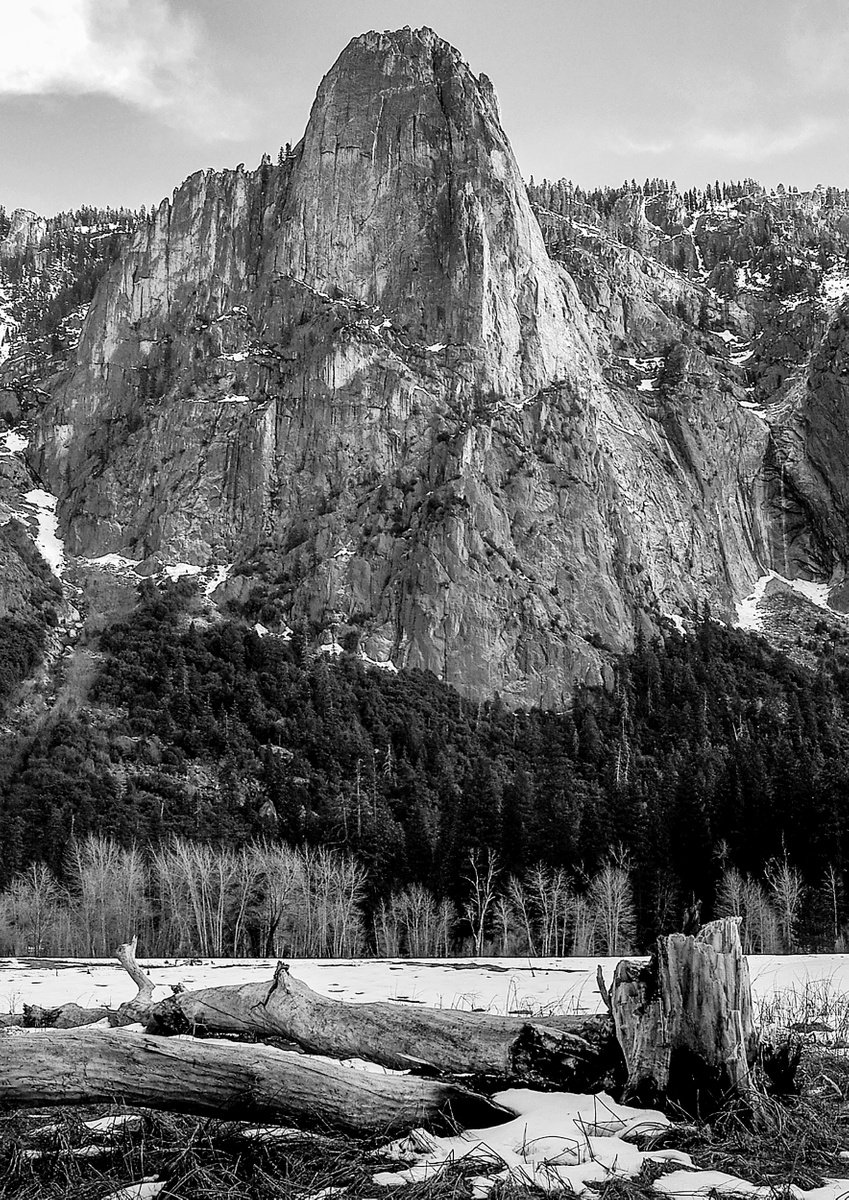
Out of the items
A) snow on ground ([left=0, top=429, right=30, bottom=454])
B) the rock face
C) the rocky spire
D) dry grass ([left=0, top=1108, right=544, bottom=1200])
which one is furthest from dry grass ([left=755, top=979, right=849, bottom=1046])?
snow on ground ([left=0, top=429, right=30, bottom=454])

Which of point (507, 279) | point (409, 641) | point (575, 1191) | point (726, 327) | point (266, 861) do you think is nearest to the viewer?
point (575, 1191)

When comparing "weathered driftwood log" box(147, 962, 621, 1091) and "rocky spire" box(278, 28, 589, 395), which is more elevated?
"rocky spire" box(278, 28, 589, 395)

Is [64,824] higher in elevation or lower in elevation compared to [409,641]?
lower

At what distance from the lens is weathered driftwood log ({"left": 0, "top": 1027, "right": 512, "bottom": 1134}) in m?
5.17

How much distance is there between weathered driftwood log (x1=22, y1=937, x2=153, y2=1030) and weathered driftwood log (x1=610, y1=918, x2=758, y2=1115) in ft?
12.8

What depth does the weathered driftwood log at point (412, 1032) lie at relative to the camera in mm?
6074

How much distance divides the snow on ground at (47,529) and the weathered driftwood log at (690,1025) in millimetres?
123110

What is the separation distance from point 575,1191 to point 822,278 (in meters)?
203

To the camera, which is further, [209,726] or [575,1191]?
[209,726]

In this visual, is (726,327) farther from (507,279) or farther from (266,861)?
(266,861)

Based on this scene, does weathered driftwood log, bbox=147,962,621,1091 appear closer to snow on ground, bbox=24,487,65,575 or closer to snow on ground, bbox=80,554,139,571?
snow on ground, bbox=80,554,139,571

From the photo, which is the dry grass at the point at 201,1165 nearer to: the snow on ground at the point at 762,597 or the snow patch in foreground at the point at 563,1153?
the snow patch in foreground at the point at 563,1153

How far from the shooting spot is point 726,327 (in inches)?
6900

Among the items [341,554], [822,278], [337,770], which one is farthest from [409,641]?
[822,278]
